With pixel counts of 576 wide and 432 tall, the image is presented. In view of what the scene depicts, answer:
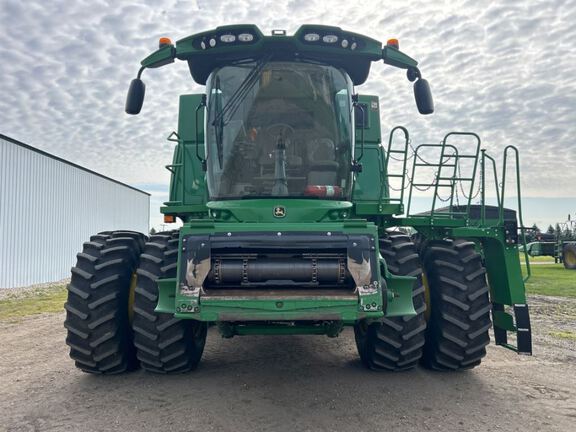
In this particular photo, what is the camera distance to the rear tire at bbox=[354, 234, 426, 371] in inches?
174

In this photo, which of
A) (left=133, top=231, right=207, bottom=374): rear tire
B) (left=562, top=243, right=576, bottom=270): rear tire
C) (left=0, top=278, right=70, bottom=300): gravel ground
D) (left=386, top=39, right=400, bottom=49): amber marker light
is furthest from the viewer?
(left=562, top=243, right=576, bottom=270): rear tire

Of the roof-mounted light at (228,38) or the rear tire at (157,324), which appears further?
the roof-mounted light at (228,38)

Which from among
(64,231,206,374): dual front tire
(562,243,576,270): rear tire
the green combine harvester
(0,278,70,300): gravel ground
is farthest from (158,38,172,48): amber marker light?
(562,243,576,270): rear tire

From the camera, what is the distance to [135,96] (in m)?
4.88

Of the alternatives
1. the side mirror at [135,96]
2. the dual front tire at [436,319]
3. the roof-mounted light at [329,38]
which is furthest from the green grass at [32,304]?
the roof-mounted light at [329,38]

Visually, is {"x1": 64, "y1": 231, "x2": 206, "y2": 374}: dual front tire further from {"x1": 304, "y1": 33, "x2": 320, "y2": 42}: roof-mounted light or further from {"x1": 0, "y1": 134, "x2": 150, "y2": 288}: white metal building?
{"x1": 0, "y1": 134, "x2": 150, "y2": 288}: white metal building

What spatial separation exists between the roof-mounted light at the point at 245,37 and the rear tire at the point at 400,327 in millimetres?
2307

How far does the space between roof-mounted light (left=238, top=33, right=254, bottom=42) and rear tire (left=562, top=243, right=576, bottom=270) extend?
21.6 meters

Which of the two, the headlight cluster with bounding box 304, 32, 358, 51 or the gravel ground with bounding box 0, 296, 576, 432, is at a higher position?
the headlight cluster with bounding box 304, 32, 358, 51

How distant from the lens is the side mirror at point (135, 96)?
4879mm

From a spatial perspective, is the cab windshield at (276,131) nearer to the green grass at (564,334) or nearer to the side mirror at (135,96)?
the side mirror at (135,96)

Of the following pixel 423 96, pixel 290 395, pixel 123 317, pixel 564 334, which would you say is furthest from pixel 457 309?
pixel 564 334

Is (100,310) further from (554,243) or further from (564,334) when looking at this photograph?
(554,243)

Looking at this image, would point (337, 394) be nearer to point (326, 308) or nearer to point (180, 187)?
point (326, 308)
